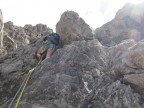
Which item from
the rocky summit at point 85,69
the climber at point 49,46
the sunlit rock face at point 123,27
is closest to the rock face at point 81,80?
the rocky summit at point 85,69

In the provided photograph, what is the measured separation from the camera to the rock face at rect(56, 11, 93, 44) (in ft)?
30.2

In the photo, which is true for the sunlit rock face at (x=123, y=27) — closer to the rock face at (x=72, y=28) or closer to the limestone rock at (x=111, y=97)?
the rock face at (x=72, y=28)

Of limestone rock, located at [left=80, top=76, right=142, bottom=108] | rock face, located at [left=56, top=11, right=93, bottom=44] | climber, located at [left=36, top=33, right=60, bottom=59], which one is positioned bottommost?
limestone rock, located at [left=80, top=76, right=142, bottom=108]

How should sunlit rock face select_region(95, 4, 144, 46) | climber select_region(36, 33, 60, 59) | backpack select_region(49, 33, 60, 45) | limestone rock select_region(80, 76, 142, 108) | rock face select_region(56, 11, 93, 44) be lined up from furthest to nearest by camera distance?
backpack select_region(49, 33, 60, 45) → rock face select_region(56, 11, 93, 44) → sunlit rock face select_region(95, 4, 144, 46) → climber select_region(36, 33, 60, 59) → limestone rock select_region(80, 76, 142, 108)

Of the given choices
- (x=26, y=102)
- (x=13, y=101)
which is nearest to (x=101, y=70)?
(x=26, y=102)

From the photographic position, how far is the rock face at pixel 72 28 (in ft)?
30.2

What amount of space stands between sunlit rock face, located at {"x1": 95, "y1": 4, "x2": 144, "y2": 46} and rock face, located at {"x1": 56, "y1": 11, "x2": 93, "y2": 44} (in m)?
1.12

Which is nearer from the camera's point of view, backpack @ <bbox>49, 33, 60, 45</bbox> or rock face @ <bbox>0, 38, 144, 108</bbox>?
rock face @ <bbox>0, 38, 144, 108</bbox>

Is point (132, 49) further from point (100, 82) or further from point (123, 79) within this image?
point (100, 82)

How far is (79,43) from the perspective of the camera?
27.7 feet

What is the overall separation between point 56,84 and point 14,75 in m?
3.52

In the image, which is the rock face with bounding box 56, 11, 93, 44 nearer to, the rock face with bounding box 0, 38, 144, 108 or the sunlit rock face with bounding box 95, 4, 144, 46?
the rock face with bounding box 0, 38, 144, 108

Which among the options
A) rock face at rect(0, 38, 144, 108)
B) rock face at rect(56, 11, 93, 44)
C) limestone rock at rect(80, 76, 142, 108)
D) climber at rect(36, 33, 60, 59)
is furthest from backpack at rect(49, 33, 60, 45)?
limestone rock at rect(80, 76, 142, 108)

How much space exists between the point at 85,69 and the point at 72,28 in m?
3.97
